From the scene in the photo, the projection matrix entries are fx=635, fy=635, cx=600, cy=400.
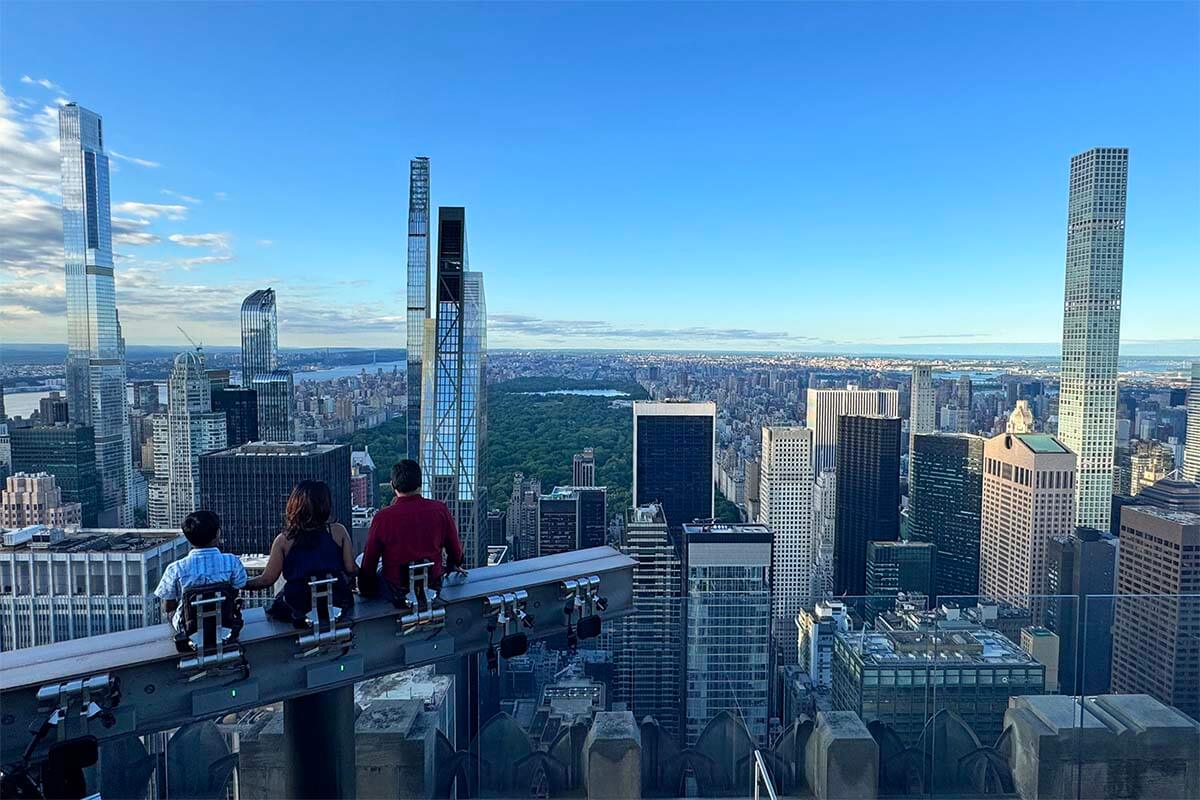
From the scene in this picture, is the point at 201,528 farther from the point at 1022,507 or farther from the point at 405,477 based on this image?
the point at 1022,507

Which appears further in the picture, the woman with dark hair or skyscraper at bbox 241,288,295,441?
skyscraper at bbox 241,288,295,441

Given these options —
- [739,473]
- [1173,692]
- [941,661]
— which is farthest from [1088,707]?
[739,473]

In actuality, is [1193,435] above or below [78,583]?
above

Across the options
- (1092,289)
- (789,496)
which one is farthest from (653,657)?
(1092,289)

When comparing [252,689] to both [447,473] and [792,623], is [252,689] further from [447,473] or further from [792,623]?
[447,473]

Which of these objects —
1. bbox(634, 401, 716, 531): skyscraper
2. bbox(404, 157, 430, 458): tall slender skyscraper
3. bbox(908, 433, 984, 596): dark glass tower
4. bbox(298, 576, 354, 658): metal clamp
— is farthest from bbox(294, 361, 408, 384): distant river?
bbox(298, 576, 354, 658): metal clamp

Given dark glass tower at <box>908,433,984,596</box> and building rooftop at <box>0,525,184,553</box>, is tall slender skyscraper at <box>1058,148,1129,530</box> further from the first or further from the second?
building rooftop at <box>0,525,184,553</box>
